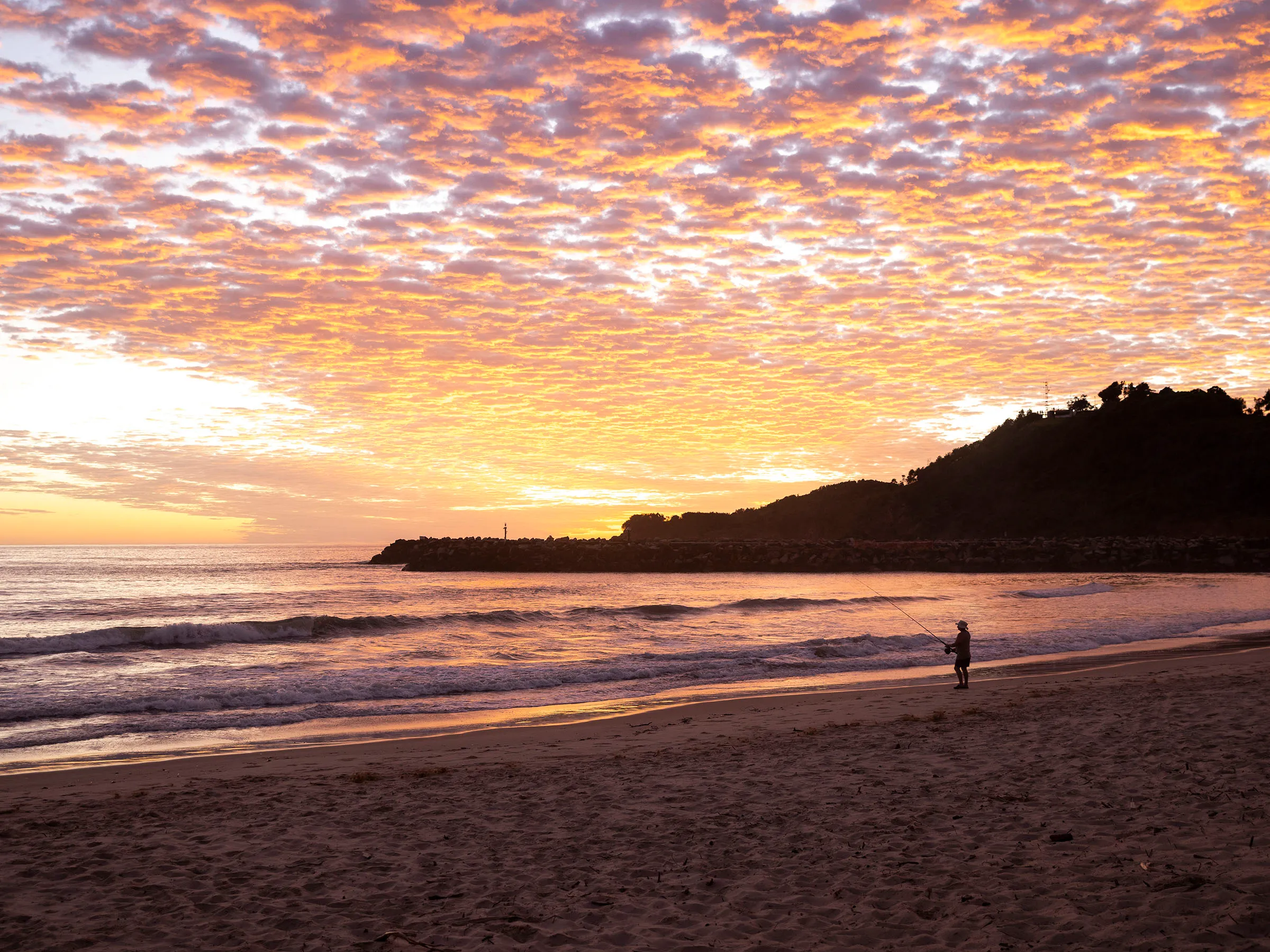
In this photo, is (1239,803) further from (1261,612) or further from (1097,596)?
(1097,596)

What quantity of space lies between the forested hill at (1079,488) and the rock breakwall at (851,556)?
67.7 ft

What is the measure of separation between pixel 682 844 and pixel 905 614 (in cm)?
2987

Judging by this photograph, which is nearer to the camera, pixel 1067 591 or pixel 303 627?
pixel 303 627

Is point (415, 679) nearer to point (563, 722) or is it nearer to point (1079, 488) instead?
point (563, 722)

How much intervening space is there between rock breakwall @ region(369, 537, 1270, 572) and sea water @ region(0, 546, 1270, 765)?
1145cm

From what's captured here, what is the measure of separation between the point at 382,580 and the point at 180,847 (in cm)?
6000

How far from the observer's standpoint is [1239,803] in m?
7.04

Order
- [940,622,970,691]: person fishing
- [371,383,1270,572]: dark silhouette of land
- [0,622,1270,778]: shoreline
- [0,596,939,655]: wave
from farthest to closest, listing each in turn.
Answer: [371,383,1270,572]: dark silhouette of land → [0,596,939,655]: wave → [940,622,970,691]: person fishing → [0,622,1270,778]: shoreline

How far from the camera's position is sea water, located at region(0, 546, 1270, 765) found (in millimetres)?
16406

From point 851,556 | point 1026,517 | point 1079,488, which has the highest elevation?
point 1079,488

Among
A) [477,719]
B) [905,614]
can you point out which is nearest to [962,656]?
[477,719]

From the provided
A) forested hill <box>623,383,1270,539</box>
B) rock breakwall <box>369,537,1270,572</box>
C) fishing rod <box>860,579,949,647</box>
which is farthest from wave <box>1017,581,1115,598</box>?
forested hill <box>623,383,1270,539</box>

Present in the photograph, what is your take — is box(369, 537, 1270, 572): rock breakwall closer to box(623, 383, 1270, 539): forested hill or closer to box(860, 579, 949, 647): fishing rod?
box(860, 579, 949, 647): fishing rod

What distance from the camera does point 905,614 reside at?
34938 millimetres
